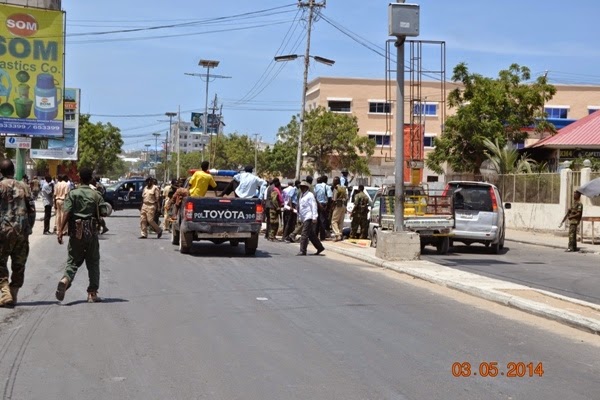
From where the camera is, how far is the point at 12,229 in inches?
396

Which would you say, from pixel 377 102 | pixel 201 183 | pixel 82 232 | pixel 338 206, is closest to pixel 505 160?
pixel 338 206

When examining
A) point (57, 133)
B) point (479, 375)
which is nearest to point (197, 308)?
point (479, 375)

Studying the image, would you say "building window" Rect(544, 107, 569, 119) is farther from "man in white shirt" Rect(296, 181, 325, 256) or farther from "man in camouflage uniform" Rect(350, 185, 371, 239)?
"man in white shirt" Rect(296, 181, 325, 256)

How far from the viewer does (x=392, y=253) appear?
17141mm

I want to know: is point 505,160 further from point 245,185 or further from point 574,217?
point 245,185

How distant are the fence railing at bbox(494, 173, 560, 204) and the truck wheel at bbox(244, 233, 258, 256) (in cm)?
1590

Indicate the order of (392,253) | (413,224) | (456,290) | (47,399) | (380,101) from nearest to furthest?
(47,399) → (456,290) → (392,253) → (413,224) → (380,101)

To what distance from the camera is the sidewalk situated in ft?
33.4

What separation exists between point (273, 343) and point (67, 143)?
53.8m

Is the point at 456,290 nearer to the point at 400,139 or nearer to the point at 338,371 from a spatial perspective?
the point at 400,139

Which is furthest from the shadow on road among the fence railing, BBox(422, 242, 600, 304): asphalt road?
the fence railing

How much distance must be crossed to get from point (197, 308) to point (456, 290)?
4.90 metres

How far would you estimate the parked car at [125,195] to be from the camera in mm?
39406

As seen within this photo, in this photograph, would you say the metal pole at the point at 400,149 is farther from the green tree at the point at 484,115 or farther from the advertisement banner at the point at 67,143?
the advertisement banner at the point at 67,143
